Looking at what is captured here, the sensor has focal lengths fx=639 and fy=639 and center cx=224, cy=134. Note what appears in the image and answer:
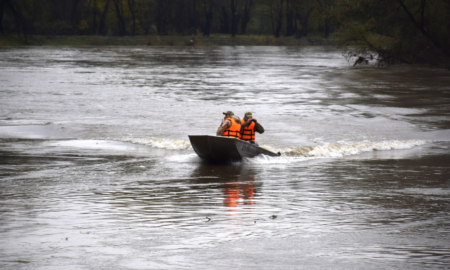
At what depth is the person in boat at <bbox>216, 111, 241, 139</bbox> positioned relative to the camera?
13328 millimetres

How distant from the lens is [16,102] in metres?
26.3

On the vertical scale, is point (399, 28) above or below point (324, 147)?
above

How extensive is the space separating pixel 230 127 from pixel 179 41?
82.1 metres

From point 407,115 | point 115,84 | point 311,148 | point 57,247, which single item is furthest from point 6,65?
point 57,247

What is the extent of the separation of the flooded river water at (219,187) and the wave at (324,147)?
6cm

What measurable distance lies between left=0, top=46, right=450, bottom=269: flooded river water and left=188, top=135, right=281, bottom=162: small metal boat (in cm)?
22

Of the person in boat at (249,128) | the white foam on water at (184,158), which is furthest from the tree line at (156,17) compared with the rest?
the person in boat at (249,128)

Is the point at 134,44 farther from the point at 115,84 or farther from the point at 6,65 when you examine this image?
the point at 115,84

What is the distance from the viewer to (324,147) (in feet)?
53.3

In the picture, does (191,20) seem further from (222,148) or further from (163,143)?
(222,148)

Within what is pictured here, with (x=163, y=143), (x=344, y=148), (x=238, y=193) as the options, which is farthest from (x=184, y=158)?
(x=344, y=148)

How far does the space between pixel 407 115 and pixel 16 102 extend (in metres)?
15.6

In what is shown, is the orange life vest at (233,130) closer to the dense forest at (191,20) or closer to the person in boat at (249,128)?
the person in boat at (249,128)

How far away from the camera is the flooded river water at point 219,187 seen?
23.4 ft
